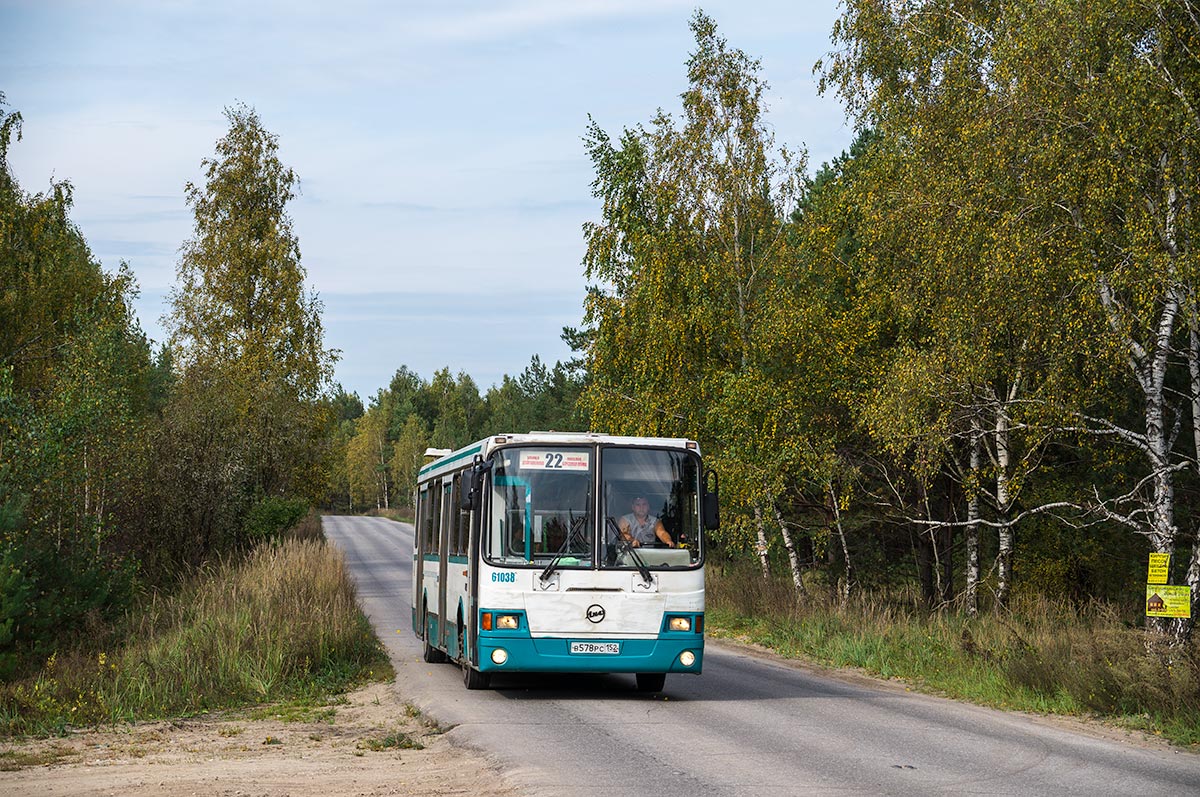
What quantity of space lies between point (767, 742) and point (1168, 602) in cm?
624

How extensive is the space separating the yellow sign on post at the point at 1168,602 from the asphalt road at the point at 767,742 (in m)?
2.43

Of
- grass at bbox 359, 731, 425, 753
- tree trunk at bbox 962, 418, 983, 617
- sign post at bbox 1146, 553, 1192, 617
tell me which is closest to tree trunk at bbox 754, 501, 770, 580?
tree trunk at bbox 962, 418, 983, 617

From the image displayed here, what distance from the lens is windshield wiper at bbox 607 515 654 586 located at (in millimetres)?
15273

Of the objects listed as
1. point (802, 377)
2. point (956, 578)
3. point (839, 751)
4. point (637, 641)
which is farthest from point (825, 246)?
point (839, 751)

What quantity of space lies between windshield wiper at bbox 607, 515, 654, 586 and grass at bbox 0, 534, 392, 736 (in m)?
3.70

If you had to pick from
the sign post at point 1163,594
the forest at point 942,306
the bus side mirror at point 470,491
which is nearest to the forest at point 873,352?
the forest at point 942,306

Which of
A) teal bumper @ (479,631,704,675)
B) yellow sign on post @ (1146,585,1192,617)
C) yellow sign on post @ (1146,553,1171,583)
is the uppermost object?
yellow sign on post @ (1146,553,1171,583)

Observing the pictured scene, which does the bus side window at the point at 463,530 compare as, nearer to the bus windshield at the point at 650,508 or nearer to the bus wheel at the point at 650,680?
the bus windshield at the point at 650,508

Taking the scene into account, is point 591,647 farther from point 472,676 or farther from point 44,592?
point 44,592

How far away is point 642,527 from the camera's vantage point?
15562 millimetres

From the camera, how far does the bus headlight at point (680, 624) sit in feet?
50.3

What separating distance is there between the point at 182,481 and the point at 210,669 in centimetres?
1619

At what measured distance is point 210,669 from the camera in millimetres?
16625

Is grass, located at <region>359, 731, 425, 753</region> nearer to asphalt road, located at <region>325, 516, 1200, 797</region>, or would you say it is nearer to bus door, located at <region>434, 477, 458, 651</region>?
asphalt road, located at <region>325, 516, 1200, 797</region>
